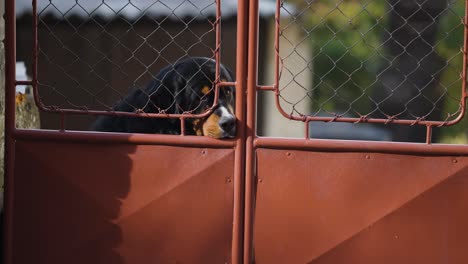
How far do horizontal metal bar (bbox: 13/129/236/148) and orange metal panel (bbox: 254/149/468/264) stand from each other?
9.9 inches

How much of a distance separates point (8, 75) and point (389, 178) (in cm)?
191

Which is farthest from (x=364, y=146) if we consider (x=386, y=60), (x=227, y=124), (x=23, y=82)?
(x=386, y=60)

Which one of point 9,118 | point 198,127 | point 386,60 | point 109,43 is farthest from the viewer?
point 109,43

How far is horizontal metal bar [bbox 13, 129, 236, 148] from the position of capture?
153 inches

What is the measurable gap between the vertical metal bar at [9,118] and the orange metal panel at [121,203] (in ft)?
0.11

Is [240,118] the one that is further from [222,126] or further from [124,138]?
[124,138]

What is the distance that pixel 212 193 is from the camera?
3.92m

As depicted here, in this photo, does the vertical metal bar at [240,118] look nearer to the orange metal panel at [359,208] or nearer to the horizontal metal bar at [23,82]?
the orange metal panel at [359,208]

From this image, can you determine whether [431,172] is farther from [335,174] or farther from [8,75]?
[8,75]

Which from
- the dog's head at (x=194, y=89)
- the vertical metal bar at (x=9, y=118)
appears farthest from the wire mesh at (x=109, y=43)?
the vertical metal bar at (x=9, y=118)

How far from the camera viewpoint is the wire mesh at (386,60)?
452 centimetres

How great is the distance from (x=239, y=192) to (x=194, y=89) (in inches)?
31.7

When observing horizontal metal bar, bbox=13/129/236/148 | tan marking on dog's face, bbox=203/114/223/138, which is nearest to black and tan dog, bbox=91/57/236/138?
tan marking on dog's face, bbox=203/114/223/138

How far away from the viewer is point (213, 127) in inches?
154
